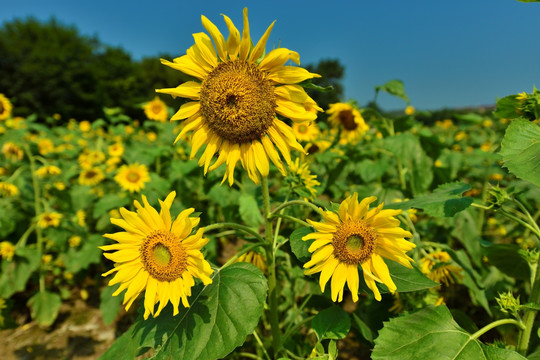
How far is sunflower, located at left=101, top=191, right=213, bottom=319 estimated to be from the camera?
1235mm

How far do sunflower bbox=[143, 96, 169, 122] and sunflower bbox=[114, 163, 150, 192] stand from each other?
164 cm

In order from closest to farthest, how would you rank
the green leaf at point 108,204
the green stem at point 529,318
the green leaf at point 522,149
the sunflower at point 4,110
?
the green leaf at point 522,149 → the green stem at point 529,318 → the green leaf at point 108,204 → the sunflower at point 4,110

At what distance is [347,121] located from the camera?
11.3 feet

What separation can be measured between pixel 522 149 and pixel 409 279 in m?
0.66

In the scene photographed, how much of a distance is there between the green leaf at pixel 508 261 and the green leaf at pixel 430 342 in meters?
0.59

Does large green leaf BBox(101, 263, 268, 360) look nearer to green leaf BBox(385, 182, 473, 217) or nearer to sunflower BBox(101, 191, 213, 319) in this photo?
sunflower BBox(101, 191, 213, 319)

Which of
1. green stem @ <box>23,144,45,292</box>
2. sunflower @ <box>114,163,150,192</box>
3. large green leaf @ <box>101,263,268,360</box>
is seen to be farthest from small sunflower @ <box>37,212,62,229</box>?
large green leaf @ <box>101,263,268,360</box>

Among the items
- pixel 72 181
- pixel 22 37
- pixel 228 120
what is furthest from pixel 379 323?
pixel 22 37

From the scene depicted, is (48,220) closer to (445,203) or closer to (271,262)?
(271,262)

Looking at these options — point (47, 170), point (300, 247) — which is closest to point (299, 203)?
point (300, 247)

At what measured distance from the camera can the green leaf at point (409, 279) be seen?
1322 millimetres

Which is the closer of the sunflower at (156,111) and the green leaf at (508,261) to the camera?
the green leaf at (508,261)

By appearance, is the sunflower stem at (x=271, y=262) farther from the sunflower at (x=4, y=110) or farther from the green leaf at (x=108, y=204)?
the sunflower at (x=4, y=110)

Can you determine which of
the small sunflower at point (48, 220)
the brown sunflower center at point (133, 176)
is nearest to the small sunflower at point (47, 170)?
the small sunflower at point (48, 220)
